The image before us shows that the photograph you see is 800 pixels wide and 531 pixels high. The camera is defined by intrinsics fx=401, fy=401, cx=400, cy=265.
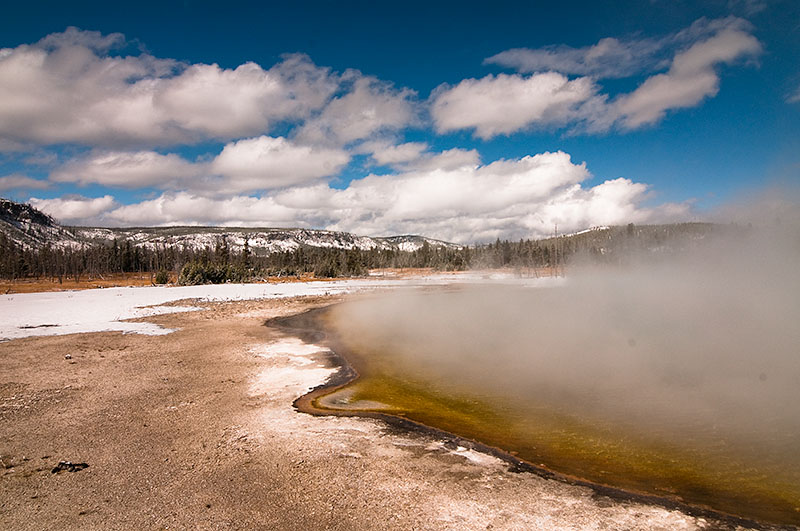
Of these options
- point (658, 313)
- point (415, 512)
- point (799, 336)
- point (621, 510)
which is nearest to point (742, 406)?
point (621, 510)

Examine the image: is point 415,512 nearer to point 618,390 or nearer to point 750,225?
point 618,390

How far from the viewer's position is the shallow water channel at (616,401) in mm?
6992

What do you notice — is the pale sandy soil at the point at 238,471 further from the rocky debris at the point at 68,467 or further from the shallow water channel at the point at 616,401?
the shallow water channel at the point at 616,401

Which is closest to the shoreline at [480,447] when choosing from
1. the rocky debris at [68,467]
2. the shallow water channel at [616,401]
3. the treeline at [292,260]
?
the shallow water channel at [616,401]

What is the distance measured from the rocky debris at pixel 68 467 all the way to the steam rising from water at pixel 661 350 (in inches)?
360

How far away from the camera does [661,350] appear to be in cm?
1673

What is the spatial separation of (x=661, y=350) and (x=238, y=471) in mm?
16808

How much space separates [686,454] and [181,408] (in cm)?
1162

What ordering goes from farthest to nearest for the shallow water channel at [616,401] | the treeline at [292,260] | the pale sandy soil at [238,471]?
1. the treeline at [292,260]
2. the shallow water channel at [616,401]
3. the pale sandy soil at [238,471]

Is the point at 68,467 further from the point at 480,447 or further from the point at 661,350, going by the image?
the point at 661,350

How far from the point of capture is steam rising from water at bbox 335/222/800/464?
9555 millimetres

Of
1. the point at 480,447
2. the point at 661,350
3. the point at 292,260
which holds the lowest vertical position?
the point at 661,350

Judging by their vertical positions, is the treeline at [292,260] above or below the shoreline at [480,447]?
above

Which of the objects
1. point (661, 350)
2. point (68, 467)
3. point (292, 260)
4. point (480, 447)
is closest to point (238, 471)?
point (68, 467)
